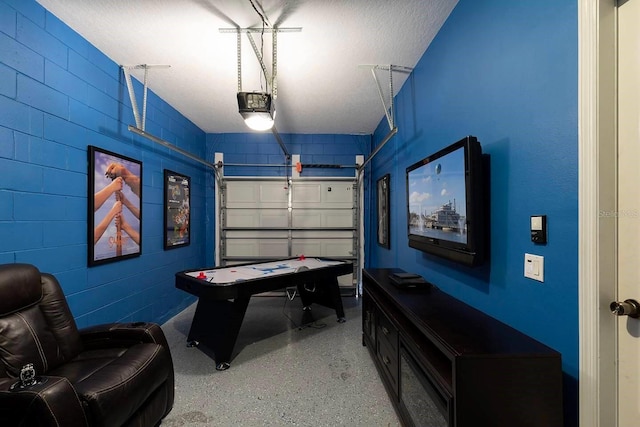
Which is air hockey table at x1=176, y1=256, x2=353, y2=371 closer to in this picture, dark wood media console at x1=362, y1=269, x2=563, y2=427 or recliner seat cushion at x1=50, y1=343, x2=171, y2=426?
recliner seat cushion at x1=50, y1=343, x2=171, y2=426

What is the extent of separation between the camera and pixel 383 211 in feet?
12.9

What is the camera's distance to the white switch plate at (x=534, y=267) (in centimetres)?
121

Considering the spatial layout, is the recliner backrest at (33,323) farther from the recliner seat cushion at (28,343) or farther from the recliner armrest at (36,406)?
the recliner armrest at (36,406)

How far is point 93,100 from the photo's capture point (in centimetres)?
243

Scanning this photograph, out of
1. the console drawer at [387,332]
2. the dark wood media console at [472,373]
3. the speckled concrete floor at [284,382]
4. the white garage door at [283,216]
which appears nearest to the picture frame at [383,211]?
the white garage door at [283,216]

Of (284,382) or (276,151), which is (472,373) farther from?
(276,151)

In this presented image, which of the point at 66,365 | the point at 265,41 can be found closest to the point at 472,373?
the point at 66,365

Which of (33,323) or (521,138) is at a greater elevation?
(521,138)

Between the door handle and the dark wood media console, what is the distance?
0.27 m

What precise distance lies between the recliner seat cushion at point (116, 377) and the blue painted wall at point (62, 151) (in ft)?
2.86

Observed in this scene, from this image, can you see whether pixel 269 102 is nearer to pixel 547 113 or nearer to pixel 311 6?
pixel 311 6

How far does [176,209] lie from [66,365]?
2.45m

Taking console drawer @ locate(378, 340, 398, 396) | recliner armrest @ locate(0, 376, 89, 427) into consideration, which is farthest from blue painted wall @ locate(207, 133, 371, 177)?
recliner armrest @ locate(0, 376, 89, 427)

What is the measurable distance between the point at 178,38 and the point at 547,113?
9.09 ft
